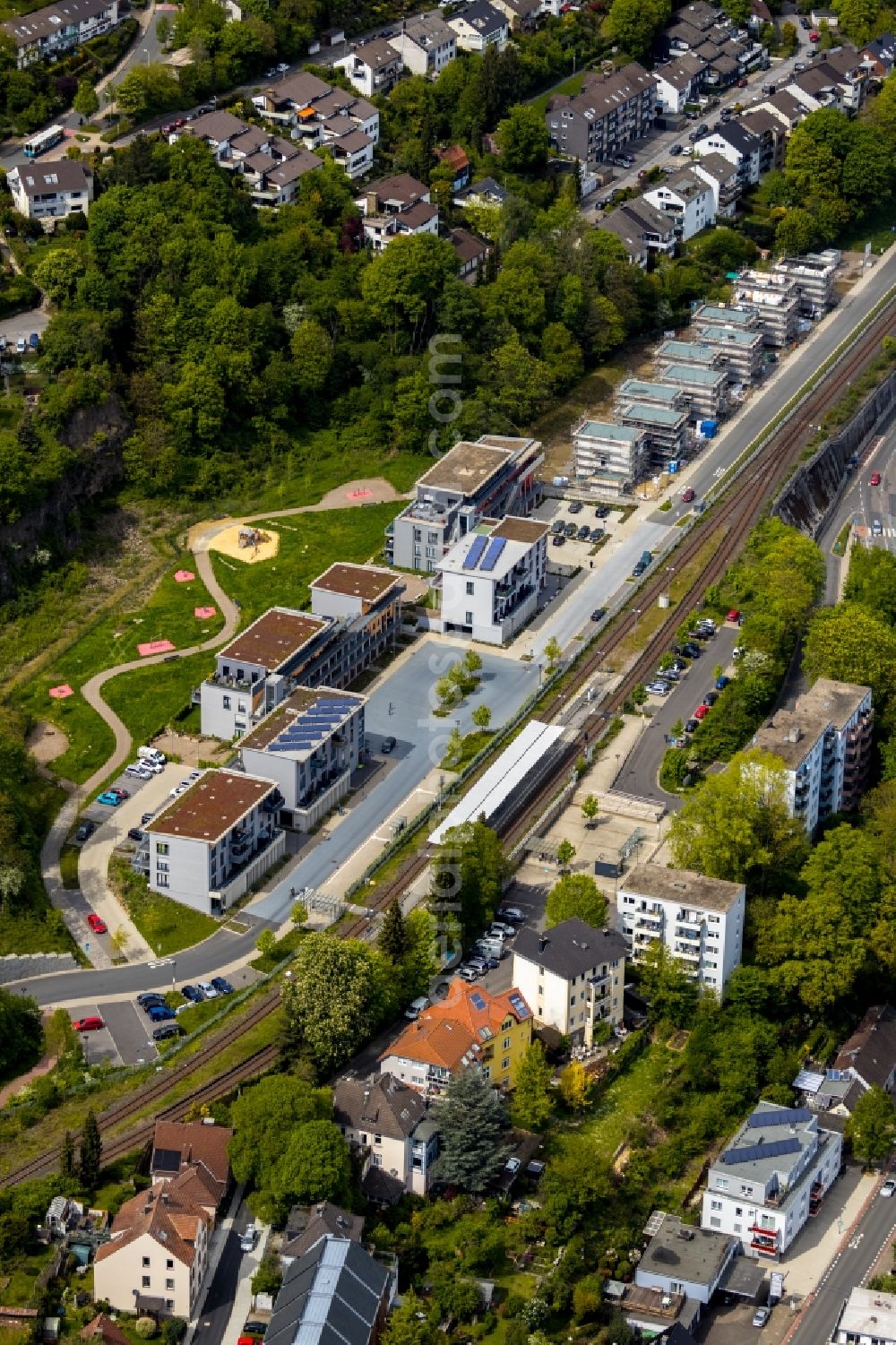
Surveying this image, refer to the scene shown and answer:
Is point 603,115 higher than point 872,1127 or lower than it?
higher

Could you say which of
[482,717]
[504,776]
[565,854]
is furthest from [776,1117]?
[482,717]

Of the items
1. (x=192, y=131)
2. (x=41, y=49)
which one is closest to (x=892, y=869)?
(x=192, y=131)

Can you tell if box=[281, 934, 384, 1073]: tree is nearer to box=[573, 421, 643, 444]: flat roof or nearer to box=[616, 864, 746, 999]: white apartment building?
box=[616, 864, 746, 999]: white apartment building

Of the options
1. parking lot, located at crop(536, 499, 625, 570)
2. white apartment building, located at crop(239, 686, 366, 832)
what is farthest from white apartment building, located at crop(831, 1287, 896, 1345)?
parking lot, located at crop(536, 499, 625, 570)

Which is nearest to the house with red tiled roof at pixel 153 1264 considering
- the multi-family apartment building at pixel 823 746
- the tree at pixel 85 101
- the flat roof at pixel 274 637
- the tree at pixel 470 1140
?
the tree at pixel 470 1140

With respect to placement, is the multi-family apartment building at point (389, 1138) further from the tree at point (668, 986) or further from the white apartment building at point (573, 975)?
the tree at point (668, 986)

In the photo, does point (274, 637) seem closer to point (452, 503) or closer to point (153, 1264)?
point (452, 503)

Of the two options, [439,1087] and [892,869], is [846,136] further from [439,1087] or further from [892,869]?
[439,1087]
